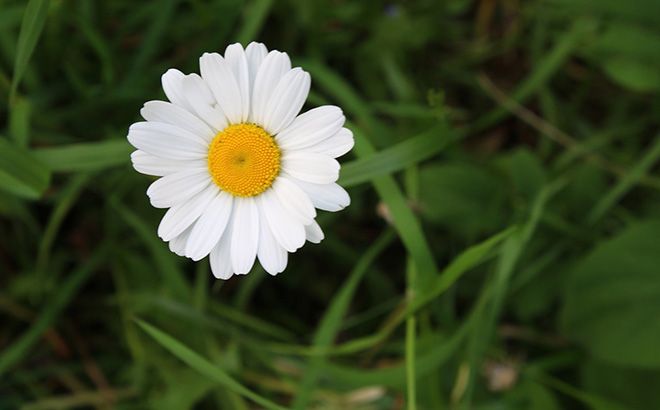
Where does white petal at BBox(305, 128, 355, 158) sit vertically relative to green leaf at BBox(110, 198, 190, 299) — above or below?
below

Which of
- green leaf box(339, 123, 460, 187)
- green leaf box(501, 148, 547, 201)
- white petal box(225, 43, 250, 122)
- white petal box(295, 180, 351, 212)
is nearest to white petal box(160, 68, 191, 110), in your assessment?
white petal box(225, 43, 250, 122)

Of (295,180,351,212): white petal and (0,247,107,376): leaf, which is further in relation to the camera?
(0,247,107,376): leaf

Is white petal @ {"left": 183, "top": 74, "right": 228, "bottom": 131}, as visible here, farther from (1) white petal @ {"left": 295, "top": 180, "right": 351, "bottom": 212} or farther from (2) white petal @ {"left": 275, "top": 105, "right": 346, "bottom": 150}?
(1) white petal @ {"left": 295, "top": 180, "right": 351, "bottom": 212}

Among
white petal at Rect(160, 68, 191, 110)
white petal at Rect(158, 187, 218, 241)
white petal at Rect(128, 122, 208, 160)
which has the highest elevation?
white petal at Rect(160, 68, 191, 110)

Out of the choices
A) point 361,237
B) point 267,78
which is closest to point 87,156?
point 267,78

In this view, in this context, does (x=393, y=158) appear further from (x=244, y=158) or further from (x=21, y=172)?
(x=21, y=172)

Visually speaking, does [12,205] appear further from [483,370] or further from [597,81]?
[597,81]

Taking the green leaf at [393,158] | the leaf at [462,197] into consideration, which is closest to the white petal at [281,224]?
the green leaf at [393,158]
